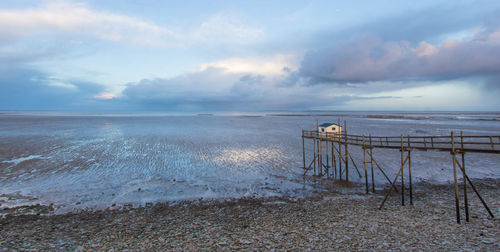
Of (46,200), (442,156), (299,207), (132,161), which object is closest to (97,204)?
(46,200)

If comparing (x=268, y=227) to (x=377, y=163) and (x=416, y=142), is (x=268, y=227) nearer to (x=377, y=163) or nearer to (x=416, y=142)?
(x=416, y=142)

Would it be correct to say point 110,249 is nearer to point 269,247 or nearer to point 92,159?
point 269,247

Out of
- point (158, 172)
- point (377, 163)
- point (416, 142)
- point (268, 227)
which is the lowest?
point (268, 227)

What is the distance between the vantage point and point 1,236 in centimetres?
1181

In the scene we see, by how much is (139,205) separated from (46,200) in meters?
7.27

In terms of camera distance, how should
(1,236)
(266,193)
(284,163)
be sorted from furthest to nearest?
(284,163)
(266,193)
(1,236)

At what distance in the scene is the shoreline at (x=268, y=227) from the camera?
431 inches

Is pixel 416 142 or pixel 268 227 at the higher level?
pixel 416 142

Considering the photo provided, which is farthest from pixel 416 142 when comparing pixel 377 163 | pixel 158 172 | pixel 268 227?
pixel 158 172

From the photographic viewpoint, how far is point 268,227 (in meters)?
12.6

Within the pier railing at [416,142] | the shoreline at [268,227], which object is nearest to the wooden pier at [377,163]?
the pier railing at [416,142]

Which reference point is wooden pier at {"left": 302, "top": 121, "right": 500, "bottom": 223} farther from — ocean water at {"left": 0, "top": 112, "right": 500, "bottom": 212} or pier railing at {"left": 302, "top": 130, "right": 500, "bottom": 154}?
ocean water at {"left": 0, "top": 112, "right": 500, "bottom": 212}

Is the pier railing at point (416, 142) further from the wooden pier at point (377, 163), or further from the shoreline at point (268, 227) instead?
the shoreline at point (268, 227)

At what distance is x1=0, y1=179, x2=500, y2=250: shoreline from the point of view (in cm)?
1095
